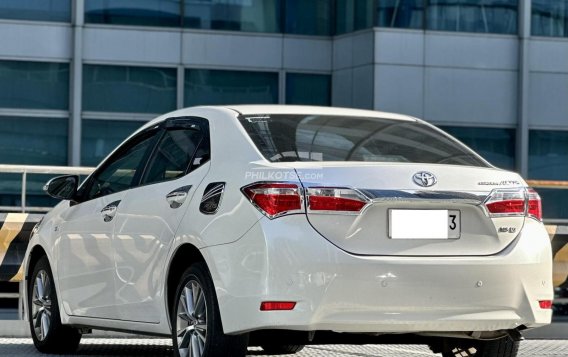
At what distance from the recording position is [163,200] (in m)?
7.56

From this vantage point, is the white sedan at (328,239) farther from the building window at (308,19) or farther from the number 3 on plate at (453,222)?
the building window at (308,19)

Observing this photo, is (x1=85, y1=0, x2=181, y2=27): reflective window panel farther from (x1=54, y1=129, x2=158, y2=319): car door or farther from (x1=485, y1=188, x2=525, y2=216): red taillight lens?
(x1=485, y1=188, x2=525, y2=216): red taillight lens

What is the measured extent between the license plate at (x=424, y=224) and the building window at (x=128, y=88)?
21894mm

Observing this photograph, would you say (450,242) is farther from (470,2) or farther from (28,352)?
(470,2)

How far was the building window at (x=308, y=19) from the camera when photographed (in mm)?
28750

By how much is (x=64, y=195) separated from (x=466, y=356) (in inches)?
106

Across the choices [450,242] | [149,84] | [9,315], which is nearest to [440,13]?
[149,84]

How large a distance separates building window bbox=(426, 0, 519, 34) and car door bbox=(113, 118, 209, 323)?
1959 cm

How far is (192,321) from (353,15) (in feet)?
69.3

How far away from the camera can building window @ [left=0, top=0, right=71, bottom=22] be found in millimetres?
27578

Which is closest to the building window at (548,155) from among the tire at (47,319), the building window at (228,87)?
the building window at (228,87)

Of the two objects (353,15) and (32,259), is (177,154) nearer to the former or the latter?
(32,259)

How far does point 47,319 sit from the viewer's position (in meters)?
9.15

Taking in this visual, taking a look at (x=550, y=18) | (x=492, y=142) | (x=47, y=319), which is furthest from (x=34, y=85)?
(x=47, y=319)
